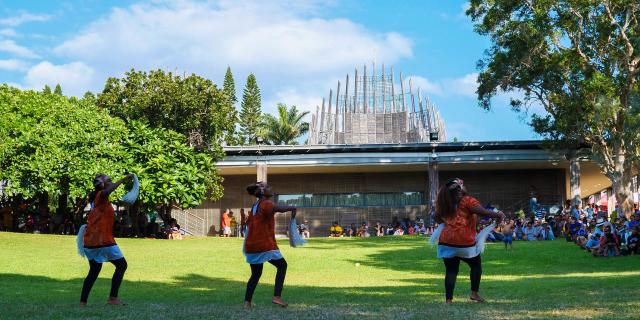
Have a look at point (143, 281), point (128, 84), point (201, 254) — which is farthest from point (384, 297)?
point (128, 84)

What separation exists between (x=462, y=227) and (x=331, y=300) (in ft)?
6.89

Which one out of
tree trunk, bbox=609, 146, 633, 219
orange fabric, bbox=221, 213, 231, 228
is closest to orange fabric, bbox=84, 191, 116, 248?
tree trunk, bbox=609, 146, 633, 219

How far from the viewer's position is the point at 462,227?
28.8 feet

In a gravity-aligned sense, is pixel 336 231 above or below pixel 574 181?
below

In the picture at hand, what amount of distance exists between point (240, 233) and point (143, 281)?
963 inches

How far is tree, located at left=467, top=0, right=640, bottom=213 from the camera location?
2669cm

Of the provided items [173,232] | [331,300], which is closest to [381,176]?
[173,232]

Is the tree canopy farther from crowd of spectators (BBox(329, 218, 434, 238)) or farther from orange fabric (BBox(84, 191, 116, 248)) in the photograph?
orange fabric (BBox(84, 191, 116, 248))

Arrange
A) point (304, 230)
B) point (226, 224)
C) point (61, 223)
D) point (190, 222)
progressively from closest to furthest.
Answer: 1. point (61, 223)
2. point (304, 230)
3. point (226, 224)
4. point (190, 222)

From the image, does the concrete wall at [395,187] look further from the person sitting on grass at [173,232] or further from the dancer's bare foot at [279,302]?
the dancer's bare foot at [279,302]

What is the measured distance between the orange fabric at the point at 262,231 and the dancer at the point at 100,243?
5.15 feet

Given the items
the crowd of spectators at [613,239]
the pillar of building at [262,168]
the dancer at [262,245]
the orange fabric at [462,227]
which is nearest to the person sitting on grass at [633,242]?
the crowd of spectators at [613,239]

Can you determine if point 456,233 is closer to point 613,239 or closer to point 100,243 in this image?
point 100,243

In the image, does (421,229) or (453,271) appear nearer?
(453,271)
